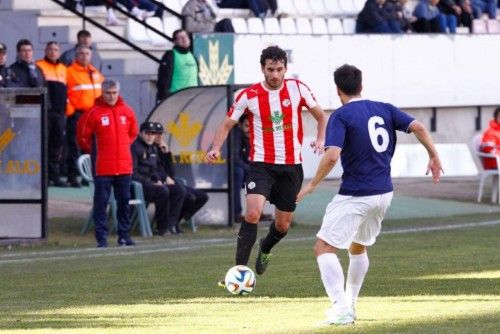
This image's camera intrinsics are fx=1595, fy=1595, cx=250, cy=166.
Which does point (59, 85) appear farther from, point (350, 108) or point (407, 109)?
point (350, 108)

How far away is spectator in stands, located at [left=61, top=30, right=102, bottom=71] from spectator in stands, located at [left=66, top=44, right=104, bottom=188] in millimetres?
98

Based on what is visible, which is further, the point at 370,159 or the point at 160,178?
the point at 160,178

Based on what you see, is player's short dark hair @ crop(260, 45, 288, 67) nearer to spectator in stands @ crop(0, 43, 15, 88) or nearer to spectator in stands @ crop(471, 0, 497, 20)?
spectator in stands @ crop(0, 43, 15, 88)

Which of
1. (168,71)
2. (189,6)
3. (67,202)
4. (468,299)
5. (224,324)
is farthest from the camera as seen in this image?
(189,6)

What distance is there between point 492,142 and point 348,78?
1745 centimetres

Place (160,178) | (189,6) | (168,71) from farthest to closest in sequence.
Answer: (189,6) < (168,71) < (160,178)

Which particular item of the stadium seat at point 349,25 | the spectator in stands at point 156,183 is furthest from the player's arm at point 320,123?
the stadium seat at point 349,25

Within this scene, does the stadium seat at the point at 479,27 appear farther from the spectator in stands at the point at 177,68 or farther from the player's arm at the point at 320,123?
the player's arm at the point at 320,123

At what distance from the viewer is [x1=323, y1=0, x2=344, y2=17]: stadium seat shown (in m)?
34.4

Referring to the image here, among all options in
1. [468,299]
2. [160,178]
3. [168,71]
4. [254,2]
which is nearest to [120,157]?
[160,178]

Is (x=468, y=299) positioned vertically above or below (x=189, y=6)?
below

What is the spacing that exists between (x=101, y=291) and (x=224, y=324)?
3.28 meters

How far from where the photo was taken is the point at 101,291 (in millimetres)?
14375

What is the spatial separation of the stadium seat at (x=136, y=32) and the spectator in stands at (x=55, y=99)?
13.5 feet
